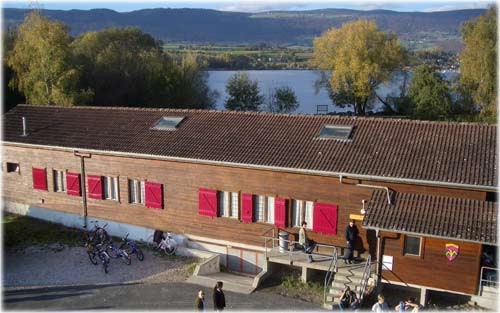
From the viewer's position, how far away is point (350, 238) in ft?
55.2

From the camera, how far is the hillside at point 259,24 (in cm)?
9500

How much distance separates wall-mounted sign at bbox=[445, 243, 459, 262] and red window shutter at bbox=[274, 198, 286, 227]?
536 centimetres

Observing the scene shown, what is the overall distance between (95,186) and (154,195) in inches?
110

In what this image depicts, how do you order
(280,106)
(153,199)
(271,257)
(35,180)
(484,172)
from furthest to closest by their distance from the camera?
1. (280,106)
2. (35,180)
3. (153,199)
4. (271,257)
5. (484,172)

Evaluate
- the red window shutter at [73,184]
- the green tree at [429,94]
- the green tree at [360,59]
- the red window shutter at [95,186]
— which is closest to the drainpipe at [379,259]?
the red window shutter at [95,186]

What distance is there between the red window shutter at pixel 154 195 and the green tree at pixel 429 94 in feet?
125

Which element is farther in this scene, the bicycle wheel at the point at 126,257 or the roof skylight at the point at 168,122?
the roof skylight at the point at 168,122

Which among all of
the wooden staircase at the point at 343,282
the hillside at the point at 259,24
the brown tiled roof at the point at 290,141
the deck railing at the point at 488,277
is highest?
the hillside at the point at 259,24

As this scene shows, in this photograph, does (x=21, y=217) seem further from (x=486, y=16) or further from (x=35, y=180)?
(x=486, y=16)

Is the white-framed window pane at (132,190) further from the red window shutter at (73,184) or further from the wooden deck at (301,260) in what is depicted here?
the wooden deck at (301,260)

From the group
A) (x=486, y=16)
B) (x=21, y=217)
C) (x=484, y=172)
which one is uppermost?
(x=486, y=16)

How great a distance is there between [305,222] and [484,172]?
5.66 meters

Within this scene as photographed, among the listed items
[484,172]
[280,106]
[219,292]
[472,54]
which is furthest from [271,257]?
[280,106]

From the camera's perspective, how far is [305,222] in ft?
57.9
